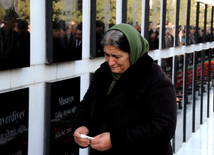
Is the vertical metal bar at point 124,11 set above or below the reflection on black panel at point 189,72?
above

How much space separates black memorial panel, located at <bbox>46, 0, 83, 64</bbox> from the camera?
3955mm

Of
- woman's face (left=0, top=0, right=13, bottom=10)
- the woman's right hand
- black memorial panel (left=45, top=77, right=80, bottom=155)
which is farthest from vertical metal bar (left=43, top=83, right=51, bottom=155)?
the woman's right hand

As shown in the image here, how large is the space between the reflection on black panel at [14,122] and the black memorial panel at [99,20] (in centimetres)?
162

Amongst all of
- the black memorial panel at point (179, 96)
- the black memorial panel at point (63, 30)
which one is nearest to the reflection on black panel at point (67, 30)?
the black memorial panel at point (63, 30)

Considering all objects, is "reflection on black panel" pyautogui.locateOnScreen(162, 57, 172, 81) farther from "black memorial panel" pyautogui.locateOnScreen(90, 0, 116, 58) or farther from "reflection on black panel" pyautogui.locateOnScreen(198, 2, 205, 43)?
"reflection on black panel" pyautogui.locateOnScreen(198, 2, 205, 43)

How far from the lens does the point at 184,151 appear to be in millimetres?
9680

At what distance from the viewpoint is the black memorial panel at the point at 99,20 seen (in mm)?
4996

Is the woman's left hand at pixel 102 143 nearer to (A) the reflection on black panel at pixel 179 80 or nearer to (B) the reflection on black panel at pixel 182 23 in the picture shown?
(A) the reflection on black panel at pixel 179 80

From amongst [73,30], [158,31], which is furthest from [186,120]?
[73,30]

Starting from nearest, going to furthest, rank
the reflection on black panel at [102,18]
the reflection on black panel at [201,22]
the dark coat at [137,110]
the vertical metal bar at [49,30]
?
the dark coat at [137,110]
the vertical metal bar at [49,30]
the reflection on black panel at [102,18]
the reflection on black panel at [201,22]

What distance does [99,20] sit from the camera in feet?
17.0

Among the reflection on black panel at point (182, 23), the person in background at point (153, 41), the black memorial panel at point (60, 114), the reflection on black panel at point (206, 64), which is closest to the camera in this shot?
the black memorial panel at point (60, 114)

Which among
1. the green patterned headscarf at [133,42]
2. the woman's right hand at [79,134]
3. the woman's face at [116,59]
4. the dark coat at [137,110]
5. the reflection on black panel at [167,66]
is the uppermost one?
the green patterned headscarf at [133,42]

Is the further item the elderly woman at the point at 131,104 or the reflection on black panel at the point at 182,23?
the reflection on black panel at the point at 182,23
